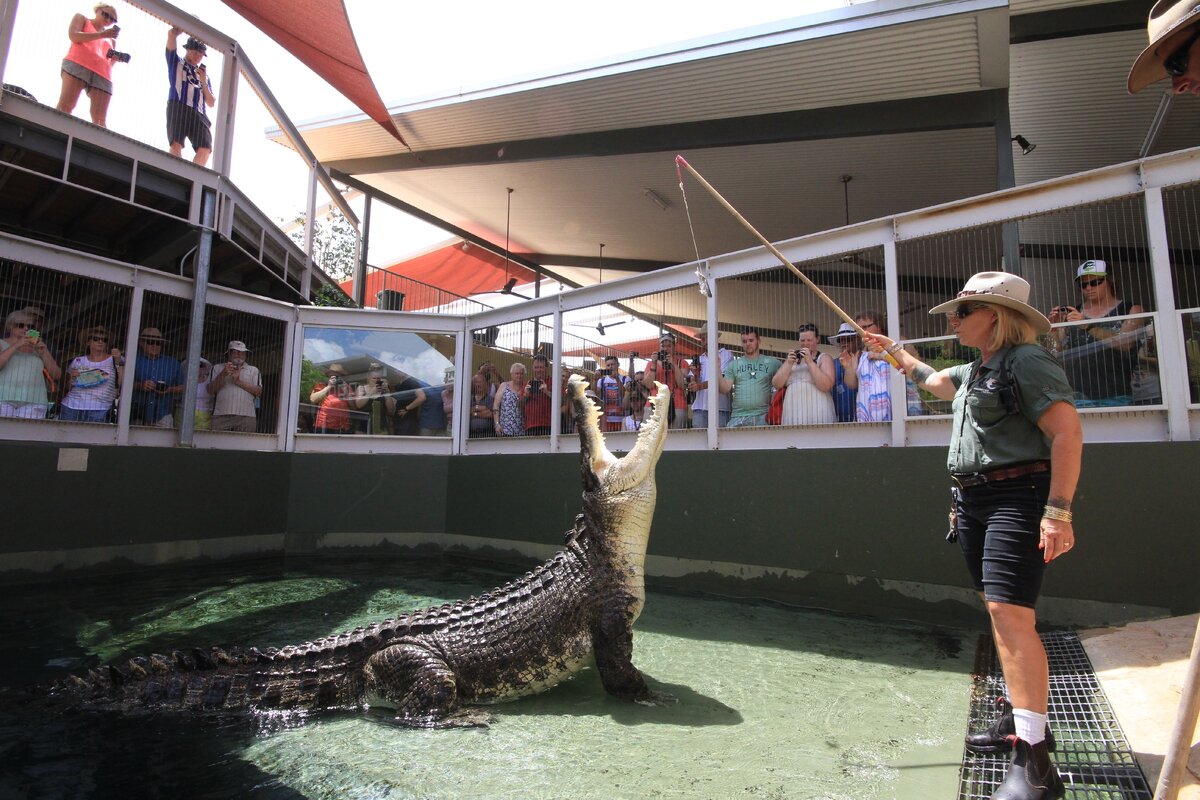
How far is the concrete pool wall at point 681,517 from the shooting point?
13.7 ft

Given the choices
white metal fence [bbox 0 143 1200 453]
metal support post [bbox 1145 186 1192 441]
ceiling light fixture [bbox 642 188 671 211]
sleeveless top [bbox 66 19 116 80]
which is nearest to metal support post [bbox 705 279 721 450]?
white metal fence [bbox 0 143 1200 453]

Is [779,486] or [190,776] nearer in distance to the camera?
[190,776]

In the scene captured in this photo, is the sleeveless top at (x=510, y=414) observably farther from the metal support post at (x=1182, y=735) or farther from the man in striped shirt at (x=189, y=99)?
the metal support post at (x=1182, y=735)

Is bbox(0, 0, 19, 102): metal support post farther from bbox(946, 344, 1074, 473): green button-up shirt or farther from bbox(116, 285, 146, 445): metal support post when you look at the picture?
bbox(946, 344, 1074, 473): green button-up shirt

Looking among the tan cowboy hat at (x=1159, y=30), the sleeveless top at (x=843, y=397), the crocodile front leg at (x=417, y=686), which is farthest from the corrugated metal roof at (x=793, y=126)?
the crocodile front leg at (x=417, y=686)

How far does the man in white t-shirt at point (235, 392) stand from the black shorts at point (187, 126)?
2.41 meters

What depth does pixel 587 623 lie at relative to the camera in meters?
3.43

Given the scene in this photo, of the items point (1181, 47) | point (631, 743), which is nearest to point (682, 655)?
point (631, 743)

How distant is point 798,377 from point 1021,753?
157 inches

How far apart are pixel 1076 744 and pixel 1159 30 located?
2490mm

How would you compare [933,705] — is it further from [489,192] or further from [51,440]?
[489,192]

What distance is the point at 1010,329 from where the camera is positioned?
98.0 inches

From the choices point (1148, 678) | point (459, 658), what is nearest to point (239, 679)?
point (459, 658)

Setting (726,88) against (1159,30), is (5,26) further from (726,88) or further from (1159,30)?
(1159,30)
